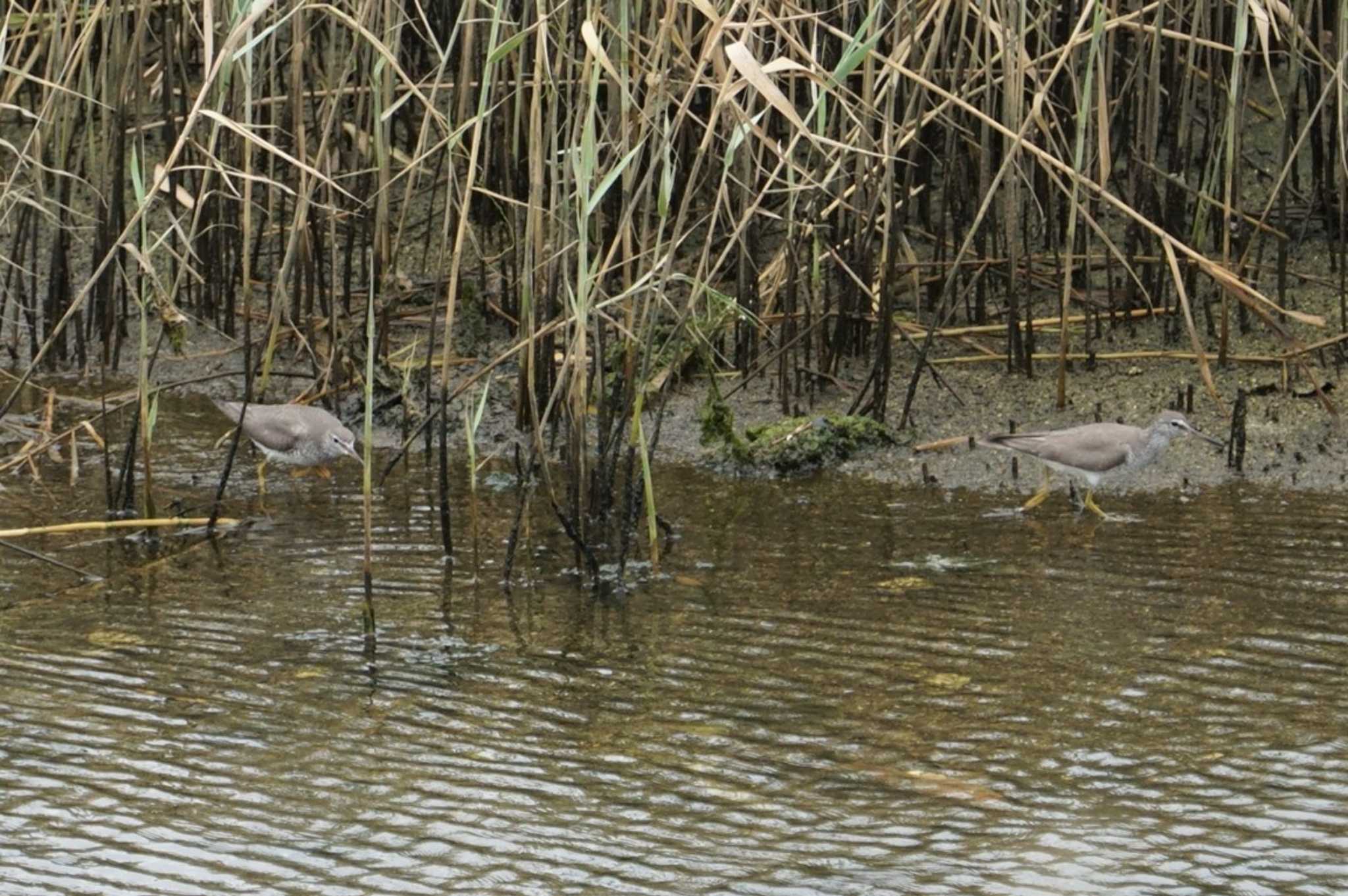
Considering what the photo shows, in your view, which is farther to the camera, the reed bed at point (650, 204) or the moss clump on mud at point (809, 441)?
the moss clump on mud at point (809, 441)

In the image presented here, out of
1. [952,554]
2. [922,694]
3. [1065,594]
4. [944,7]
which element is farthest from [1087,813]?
[944,7]

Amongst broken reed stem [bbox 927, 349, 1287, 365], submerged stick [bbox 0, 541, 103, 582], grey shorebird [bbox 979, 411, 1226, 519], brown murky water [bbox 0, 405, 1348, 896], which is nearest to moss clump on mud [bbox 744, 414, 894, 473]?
brown murky water [bbox 0, 405, 1348, 896]

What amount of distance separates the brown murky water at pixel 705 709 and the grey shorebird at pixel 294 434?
0.46 metres

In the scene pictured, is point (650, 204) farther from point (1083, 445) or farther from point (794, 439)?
point (1083, 445)

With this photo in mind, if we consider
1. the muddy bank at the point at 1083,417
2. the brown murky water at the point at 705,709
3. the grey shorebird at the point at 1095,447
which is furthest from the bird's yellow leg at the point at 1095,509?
the muddy bank at the point at 1083,417

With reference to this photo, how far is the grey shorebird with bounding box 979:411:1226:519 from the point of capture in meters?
8.71

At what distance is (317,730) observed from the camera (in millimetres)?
6109

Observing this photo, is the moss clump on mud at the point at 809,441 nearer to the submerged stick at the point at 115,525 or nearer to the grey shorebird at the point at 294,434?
the grey shorebird at the point at 294,434

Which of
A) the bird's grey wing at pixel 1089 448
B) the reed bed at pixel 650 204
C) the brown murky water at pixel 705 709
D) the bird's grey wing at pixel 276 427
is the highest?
the reed bed at pixel 650 204

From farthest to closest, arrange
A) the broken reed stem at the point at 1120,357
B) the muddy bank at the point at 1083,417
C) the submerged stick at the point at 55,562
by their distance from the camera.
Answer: the broken reed stem at the point at 1120,357 → the muddy bank at the point at 1083,417 → the submerged stick at the point at 55,562

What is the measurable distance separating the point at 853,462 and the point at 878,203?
56.8 inches

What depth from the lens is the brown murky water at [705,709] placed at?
5.19 m

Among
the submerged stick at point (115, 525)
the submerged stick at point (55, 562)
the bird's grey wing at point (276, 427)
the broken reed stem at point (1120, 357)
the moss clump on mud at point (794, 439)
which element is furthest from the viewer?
the broken reed stem at point (1120, 357)

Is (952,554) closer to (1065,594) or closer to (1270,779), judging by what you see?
(1065,594)
